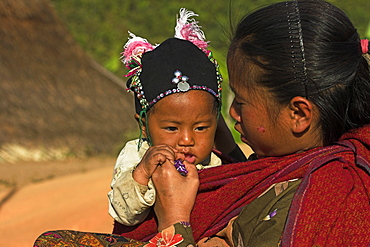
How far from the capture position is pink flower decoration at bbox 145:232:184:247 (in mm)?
2338

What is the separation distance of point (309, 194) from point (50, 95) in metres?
6.74

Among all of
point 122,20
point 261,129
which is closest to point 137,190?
point 261,129

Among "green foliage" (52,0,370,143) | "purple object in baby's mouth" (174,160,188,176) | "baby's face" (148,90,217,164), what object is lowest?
"purple object in baby's mouth" (174,160,188,176)

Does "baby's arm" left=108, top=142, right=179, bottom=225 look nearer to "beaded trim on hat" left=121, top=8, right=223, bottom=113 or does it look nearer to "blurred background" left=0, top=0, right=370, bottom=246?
"beaded trim on hat" left=121, top=8, right=223, bottom=113

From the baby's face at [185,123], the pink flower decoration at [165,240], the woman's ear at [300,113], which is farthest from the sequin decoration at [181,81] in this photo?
the pink flower decoration at [165,240]

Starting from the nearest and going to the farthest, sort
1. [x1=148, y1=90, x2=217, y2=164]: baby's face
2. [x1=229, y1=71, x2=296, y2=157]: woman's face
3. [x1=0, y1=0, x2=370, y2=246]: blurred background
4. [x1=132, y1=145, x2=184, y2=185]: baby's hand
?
1. [x1=229, y1=71, x2=296, y2=157]: woman's face
2. [x1=132, y1=145, x2=184, y2=185]: baby's hand
3. [x1=148, y1=90, x2=217, y2=164]: baby's face
4. [x1=0, y1=0, x2=370, y2=246]: blurred background

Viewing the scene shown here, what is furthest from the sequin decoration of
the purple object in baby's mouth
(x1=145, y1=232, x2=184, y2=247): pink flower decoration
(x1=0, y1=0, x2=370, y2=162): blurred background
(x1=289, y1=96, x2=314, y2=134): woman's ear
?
(x1=0, y1=0, x2=370, y2=162): blurred background

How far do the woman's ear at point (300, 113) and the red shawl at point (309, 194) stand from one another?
121 millimetres

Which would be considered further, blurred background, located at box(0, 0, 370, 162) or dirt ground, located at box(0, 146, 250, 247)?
blurred background, located at box(0, 0, 370, 162)

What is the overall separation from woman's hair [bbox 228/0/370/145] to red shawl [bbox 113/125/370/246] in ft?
0.50

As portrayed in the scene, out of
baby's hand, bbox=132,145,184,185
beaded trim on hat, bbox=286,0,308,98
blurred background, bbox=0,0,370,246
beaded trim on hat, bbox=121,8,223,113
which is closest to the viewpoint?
beaded trim on hat, bbox=286,0,308,98

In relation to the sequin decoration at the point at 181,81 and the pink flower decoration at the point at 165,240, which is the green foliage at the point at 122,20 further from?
the pink flower decoration at the point at 165,240

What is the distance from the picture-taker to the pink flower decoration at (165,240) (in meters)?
2.34

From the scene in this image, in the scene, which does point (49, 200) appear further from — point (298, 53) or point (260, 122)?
point (298, 53)
